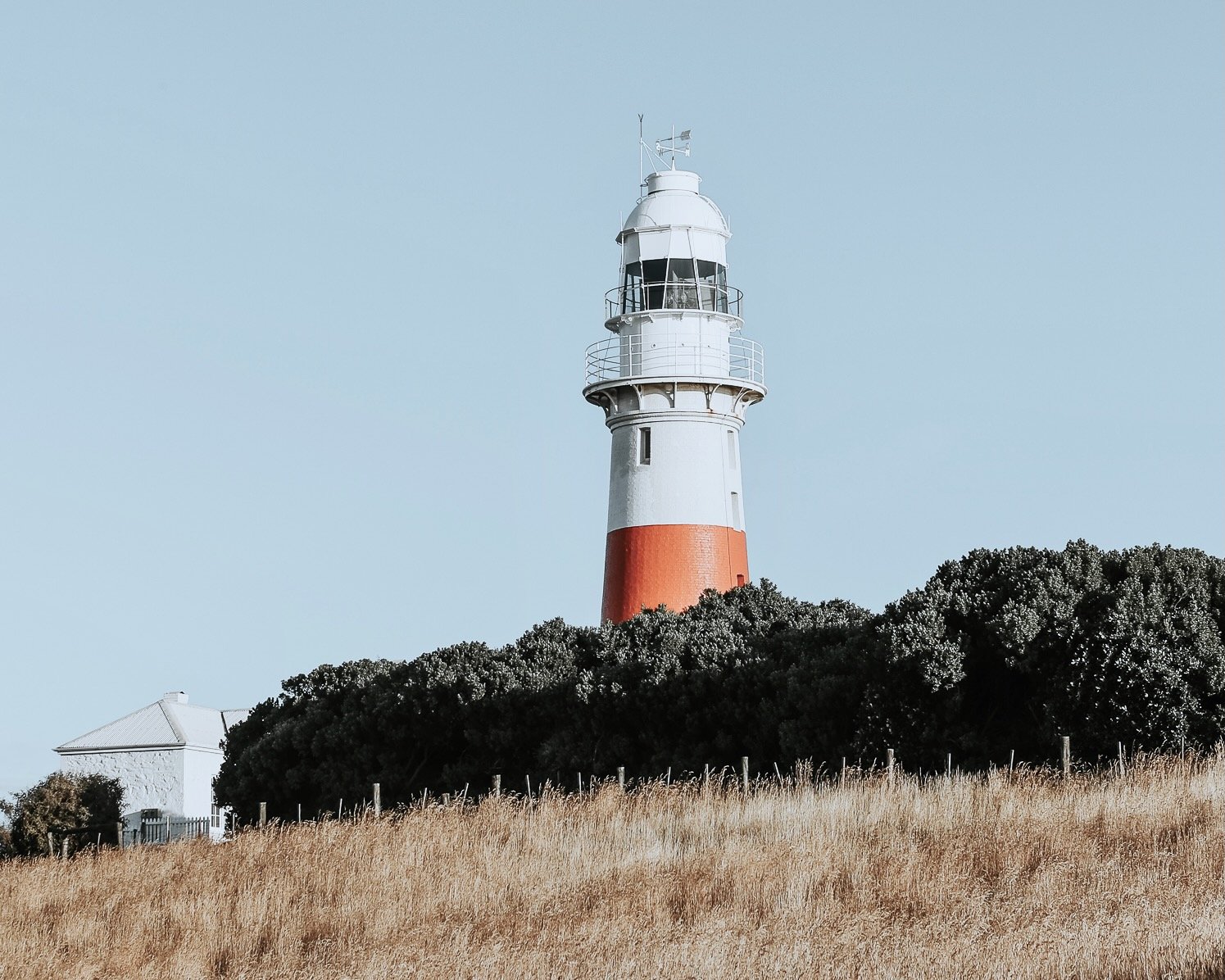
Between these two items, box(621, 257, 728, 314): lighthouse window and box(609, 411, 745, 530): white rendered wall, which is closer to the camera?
box(609, 411, 745, 530): white rendered wall

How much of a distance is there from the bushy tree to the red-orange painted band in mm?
19701

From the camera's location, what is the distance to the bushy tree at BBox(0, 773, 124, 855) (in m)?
47.8

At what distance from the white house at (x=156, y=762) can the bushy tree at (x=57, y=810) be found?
2.59 metres

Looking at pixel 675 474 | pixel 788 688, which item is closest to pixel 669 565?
pixel 675 474

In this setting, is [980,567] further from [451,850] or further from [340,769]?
[340,769]

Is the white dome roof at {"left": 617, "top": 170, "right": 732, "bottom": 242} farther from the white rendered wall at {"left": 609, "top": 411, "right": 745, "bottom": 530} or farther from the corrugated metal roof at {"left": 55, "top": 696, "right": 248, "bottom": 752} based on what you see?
the corrugated metal roof at {"left": 55, "top": 696, "right": 248, "bottom": 752}

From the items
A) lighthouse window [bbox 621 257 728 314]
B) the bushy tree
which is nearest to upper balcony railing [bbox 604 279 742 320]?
lighthouse window [bbox 621 257 728 314]

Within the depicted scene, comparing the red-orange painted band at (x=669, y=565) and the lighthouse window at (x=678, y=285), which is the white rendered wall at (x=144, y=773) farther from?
the lighthouse window at (x=678, y=285)

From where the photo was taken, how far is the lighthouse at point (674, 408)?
111 feet

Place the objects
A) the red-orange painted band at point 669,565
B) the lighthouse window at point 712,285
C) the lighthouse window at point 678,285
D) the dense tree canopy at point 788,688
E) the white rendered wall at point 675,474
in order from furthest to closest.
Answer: the lighthouse window at point 712,285, the lighthouse window at point 678,285, the white rendered wall at point 675,474, the red-orange painted band at point 669,565, the dense tree canopy at point 788,688

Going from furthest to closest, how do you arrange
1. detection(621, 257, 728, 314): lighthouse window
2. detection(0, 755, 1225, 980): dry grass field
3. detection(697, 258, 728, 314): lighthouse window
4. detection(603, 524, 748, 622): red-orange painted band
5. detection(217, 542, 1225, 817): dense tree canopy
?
detection(697, 258, 728, 314): lighthouse window
detection(621, 257, 728, 314): lighthouse window
detection(603, 524, 748, 622): red-orange painted band
detection(217, 542, 1225, 817): dense tree canopy
detection(0, 755, 1225, 980): dry grass field

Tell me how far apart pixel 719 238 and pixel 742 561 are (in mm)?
7210

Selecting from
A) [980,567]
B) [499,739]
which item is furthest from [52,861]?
[980,567]

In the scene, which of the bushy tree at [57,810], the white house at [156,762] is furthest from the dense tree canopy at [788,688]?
the white house at [156,762]
